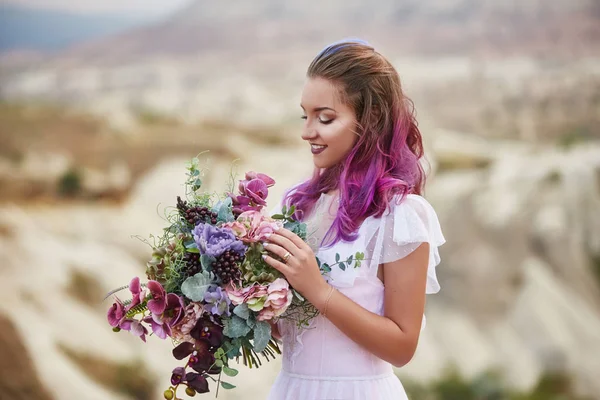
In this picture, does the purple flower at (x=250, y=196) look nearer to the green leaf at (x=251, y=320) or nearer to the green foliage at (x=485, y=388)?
the green leaf at (x=251, y=320)

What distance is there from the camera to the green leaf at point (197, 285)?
4.80 feet

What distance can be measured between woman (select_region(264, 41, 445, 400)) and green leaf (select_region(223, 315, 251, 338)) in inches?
6.7

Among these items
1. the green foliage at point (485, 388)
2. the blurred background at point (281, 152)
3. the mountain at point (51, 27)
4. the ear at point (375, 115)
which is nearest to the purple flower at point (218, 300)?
the ear at point (375, 115)

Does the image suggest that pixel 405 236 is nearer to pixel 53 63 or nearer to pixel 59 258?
pixel 59 258

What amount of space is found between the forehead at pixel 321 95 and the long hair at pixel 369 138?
0.01 meters

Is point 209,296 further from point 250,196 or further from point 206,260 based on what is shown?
point 250,196

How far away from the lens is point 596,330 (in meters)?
6.72

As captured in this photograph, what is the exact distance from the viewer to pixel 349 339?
5.46ft

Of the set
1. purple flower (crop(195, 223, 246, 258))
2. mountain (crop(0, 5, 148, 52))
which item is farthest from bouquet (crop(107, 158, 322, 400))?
mountain (crop(0, 5, 148, 52))

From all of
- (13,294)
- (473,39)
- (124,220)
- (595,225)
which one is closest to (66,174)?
(124,220)

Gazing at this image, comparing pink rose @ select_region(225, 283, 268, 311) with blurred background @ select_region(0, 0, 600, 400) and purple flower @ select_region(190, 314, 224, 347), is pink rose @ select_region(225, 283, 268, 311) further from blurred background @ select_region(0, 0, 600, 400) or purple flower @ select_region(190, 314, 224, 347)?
blurred background @ select_region(0, 0, 600, 400)

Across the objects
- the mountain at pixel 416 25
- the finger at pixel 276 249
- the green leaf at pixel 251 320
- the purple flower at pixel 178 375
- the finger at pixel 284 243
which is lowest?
the purple flower at pixel 178 375

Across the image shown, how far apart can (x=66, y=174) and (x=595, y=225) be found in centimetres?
455

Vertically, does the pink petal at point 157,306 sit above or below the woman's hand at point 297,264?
below
